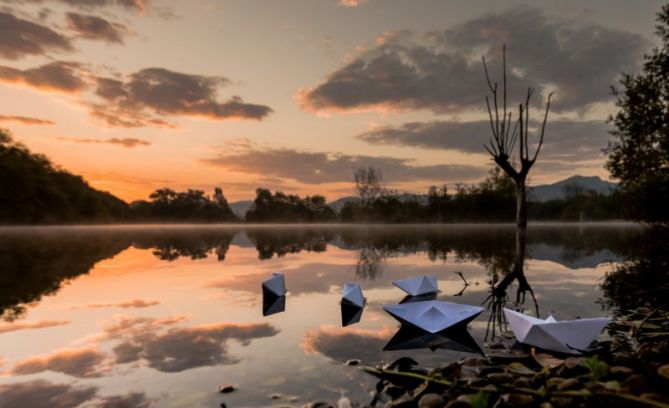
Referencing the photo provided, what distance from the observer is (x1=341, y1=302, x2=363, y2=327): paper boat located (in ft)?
20.9

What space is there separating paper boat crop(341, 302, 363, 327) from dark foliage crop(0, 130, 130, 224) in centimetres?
9260

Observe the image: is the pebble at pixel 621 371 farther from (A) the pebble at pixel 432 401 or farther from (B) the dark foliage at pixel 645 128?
(B) the dark foliage at pixel 645 128

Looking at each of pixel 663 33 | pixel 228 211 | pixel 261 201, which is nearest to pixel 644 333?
pixel 663 33

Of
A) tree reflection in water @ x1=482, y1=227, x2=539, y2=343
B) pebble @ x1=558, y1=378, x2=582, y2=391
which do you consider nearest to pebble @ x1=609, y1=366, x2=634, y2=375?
pebble @ x1=558, y1=378, x2=582, y2=391

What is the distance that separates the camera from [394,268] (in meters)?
13.8

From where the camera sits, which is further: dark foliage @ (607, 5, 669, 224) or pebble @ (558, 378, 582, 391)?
dark foliage @ (607, 5, 669, 224)

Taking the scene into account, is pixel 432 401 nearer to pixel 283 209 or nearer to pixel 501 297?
pixel 501 297

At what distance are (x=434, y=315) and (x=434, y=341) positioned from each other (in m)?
0.59

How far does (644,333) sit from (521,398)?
3.32m

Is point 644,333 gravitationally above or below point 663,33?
below

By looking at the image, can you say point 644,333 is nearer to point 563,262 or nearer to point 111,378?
point 111,378

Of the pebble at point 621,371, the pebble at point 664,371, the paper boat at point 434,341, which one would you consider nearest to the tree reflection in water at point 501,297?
the paper boat at point 434,341

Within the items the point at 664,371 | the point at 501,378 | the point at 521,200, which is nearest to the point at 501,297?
the point at 501,378

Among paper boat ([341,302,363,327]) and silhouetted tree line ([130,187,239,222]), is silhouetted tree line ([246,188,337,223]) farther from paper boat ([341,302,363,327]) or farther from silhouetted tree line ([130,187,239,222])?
paper boat ([341,302,363,327])
